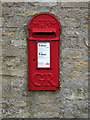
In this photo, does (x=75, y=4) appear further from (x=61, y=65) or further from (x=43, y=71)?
(x=43, y=71)

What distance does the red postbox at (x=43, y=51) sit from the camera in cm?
293

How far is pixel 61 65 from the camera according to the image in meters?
3.05

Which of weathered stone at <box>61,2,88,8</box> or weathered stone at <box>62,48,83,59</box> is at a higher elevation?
weathered stone at <box>61,2,88,8</box>

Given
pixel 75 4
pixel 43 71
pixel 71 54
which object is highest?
pixel 75 4

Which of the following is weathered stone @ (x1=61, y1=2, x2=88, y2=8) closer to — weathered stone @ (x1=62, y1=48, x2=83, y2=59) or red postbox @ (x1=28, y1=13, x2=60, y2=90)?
red postbox @ (x1=28, y1=13, x2=60, y2=90)

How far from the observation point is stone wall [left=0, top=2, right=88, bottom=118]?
3004 mm

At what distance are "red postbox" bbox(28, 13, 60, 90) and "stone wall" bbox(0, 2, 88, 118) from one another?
0.29 ft

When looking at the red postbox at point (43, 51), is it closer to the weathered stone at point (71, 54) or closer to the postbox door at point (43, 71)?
the postbox door at point (43, 71)

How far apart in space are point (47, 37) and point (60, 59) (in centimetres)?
34

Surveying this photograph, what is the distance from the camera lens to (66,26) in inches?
118

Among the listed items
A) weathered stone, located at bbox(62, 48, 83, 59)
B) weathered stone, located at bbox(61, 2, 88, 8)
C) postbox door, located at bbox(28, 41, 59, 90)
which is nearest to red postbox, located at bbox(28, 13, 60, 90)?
postbox door, located at bbox(28, 41, 59, 90)

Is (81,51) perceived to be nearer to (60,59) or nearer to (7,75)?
(60,59)

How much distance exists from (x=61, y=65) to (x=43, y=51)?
306 mm

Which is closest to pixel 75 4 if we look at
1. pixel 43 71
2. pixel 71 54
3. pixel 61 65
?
pixel 71 54
